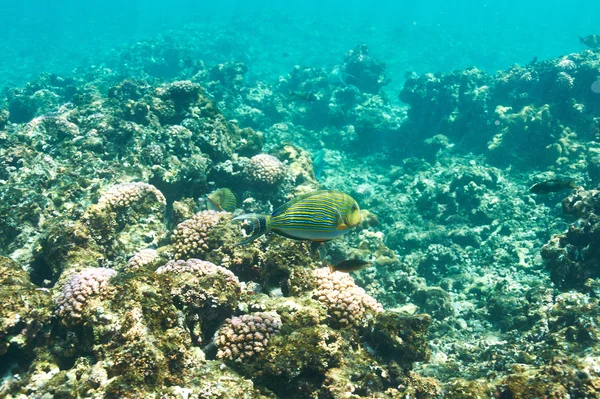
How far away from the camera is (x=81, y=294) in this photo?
3.75 metres

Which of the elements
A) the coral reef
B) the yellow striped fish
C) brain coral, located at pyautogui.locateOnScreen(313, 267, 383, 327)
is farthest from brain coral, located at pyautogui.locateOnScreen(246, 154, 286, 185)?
the coral reef

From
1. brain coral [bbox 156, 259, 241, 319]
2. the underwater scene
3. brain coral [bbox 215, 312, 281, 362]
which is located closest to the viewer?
the underwater scene

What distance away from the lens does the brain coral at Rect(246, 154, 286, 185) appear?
8328mm

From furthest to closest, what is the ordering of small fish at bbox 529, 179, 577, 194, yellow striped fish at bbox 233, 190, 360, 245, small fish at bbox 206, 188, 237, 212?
small fish at bbox 206, 188, 237, 212 → small fish at bbox 529, 179, 577, 194 → yellow striped fish at bbox 233, 190, 360, 245

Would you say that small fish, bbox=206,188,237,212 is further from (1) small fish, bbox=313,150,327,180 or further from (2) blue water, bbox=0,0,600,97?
(2) blue water, bbox=0,0,600,97

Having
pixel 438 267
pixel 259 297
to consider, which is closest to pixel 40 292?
pixel 259 297

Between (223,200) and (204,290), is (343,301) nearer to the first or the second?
(204,290)

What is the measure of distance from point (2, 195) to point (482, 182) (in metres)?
13.0

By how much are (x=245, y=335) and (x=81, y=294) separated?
1893mm

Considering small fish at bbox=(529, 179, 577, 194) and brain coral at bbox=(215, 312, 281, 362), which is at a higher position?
small fish at bbox=(529, 179, 577, 194)

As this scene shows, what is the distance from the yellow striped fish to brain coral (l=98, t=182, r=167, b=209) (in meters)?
5.10

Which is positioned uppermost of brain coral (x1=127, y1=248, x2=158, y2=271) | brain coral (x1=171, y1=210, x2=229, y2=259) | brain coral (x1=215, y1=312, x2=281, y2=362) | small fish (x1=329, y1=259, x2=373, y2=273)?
brain coral (x1=171, y1=210, x2=229, y2=259)

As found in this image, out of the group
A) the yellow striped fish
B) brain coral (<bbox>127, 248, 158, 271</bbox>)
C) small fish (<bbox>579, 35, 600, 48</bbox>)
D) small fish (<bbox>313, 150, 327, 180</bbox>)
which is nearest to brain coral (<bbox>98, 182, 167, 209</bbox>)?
brain coral (<bbox>127, 248, 158, 271</bbox>)

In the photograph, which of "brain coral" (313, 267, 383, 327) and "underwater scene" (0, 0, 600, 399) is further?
"brain coral" (313, 267, 383, 327)
